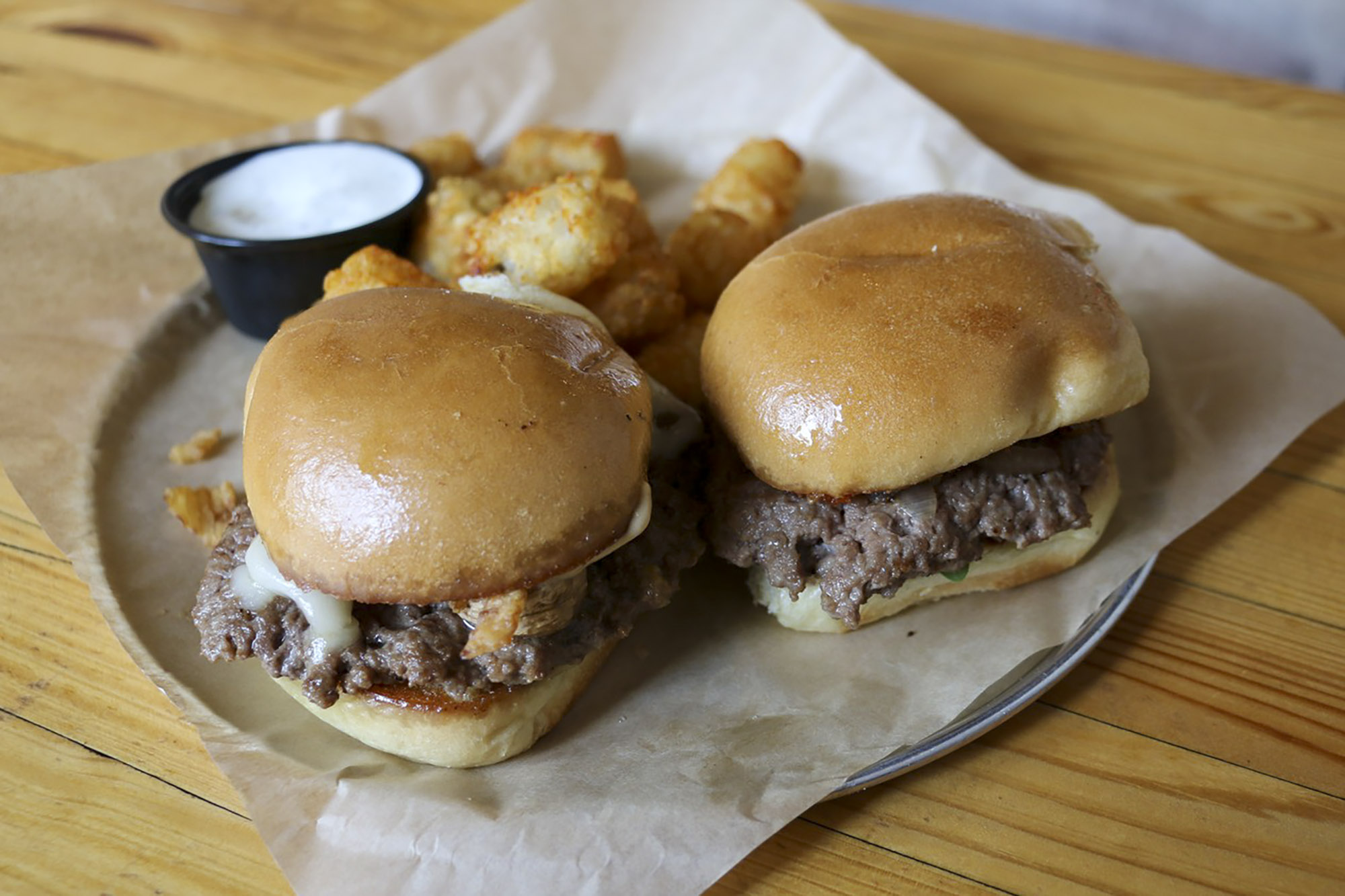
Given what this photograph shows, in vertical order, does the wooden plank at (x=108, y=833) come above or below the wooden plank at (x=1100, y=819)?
below

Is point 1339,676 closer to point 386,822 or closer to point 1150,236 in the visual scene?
point 1150,236

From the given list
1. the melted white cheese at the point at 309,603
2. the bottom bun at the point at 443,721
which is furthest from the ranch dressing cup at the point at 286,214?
the bottom bun at the point at 443,721

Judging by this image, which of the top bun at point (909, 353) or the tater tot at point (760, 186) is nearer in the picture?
the top bun at point (909, 353)

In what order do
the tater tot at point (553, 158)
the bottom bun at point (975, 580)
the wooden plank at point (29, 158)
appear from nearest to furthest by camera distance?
the bottom bun at point (975, 580) < the tater tot at point (553, 158) < the wooden plank at point (29, 158)

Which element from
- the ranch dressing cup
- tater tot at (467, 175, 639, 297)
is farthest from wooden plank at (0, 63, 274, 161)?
tater tot at (467, 175, 639, 297)

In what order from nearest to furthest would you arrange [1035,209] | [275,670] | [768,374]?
[275,670], [768,374], [1035,209]

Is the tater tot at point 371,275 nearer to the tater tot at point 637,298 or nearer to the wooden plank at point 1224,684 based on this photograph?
the tater tot at point 637,298

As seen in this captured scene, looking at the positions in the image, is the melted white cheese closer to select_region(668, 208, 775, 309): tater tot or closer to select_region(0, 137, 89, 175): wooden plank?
select_region(668, 208, 775, 309): tater tot

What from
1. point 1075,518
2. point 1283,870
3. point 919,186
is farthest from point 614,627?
point 919,186
